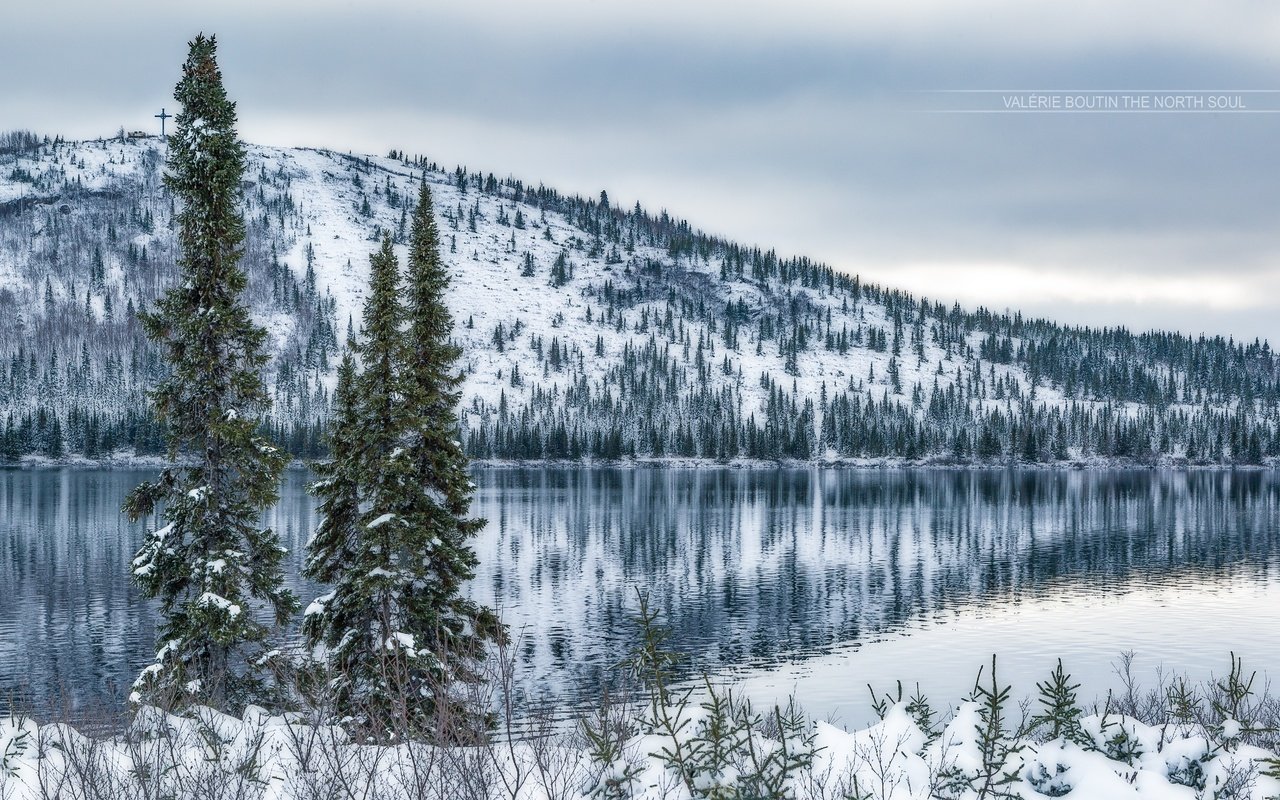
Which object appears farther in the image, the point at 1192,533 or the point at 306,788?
the point at 1192,533

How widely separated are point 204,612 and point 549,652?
24.4 meters

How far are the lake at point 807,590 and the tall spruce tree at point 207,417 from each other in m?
6.26

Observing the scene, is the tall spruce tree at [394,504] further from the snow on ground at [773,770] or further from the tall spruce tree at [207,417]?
the snow on ground at [773,770]

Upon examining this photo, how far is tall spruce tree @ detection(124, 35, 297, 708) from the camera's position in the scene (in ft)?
90.7

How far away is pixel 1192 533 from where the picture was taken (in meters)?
96.4

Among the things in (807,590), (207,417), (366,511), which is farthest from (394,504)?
(807,590)

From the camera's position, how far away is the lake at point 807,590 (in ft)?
152

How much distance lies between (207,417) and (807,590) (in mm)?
46182

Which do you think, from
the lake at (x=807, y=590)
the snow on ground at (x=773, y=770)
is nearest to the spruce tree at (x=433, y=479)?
the lake at (x=807, y=590)

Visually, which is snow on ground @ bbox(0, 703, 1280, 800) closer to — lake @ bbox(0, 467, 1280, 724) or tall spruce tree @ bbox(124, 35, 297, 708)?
lake @ bbox(0, 467, 1280, 724)

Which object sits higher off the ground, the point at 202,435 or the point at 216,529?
the point at 202,435

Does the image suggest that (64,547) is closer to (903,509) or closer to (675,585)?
(675,585)

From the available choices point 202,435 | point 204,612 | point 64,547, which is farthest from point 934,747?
point 64,547

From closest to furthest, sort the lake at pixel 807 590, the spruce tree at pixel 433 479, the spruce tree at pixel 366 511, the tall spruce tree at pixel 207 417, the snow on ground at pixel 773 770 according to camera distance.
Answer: the snow on ground at pixel 773 770 < the tall spruce tree at pixel 207 417 < the spruce tree at pixel 366 511 < the spruce tree at pixel 433 479 < the lake at pixel 807 590
